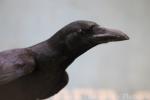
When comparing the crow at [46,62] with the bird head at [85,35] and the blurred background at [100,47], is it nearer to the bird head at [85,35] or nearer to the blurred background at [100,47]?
the bird head at [85,35]

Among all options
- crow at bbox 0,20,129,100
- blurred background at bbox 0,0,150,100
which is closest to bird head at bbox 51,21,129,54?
crow at bbox 0,20,129,100

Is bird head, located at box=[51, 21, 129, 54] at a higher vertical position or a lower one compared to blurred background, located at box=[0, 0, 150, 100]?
higher

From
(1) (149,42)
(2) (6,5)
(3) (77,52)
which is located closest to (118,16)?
(1) (149,42)

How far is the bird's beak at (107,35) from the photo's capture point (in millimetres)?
814

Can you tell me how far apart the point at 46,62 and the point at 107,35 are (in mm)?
146

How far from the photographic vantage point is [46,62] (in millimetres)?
873

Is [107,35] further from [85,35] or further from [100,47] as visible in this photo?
[100,47]

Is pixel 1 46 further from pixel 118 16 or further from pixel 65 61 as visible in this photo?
pixel 65 61

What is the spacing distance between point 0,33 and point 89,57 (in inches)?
13.1

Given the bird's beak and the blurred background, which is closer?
the bird's beak

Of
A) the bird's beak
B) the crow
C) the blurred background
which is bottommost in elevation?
the blurred background

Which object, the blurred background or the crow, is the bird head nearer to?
the crow

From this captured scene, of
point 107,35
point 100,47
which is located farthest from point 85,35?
point 100,47

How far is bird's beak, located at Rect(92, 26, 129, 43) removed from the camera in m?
0.81
